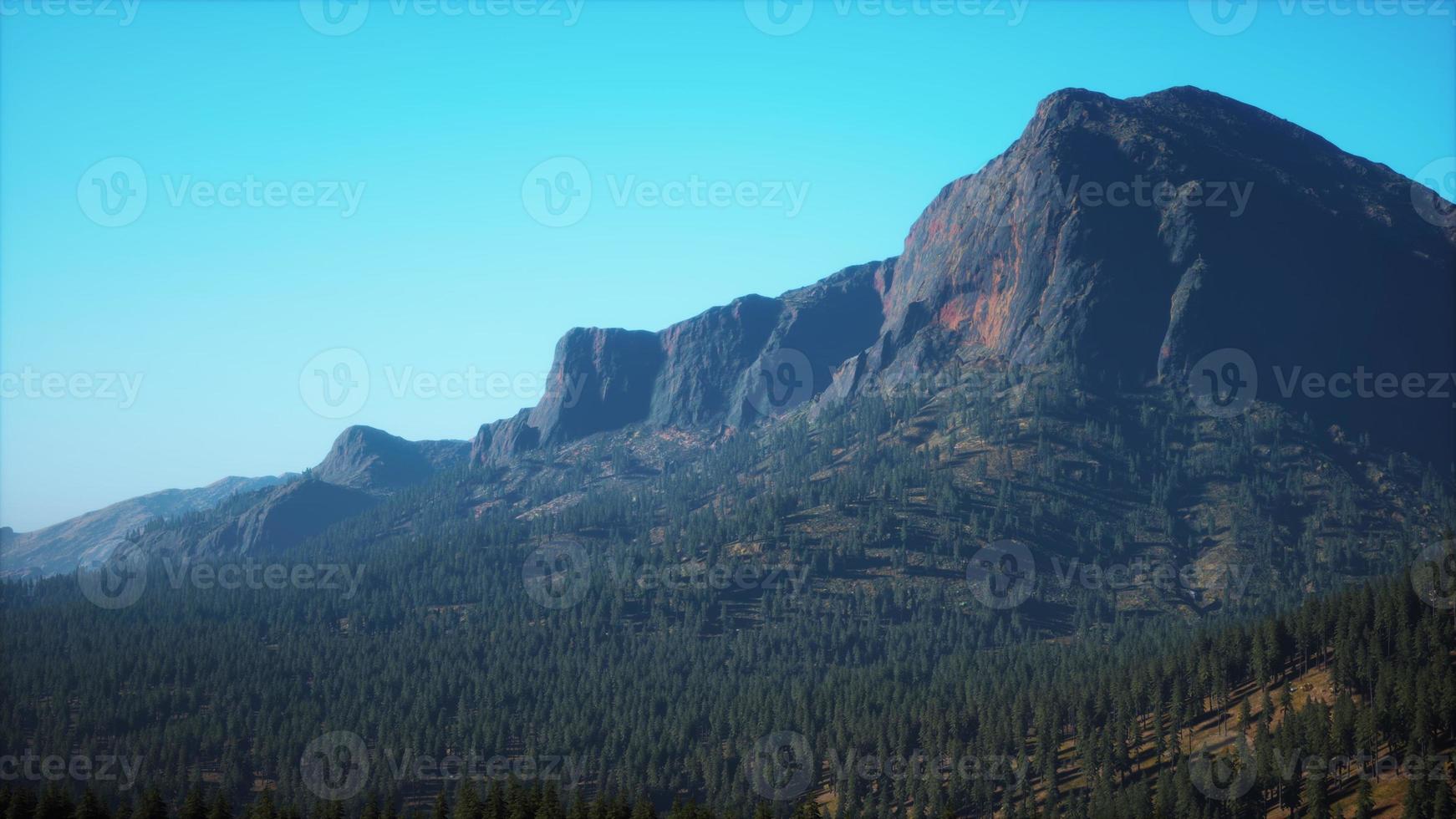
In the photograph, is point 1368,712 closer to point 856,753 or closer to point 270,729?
point 856,753

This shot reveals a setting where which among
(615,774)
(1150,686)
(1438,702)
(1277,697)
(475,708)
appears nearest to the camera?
(1438,702)

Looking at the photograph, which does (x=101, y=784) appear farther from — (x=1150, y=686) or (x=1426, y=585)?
(x=1426, y=585)

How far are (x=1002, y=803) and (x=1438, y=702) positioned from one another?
49.3 metres

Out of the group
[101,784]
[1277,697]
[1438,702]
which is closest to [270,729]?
[101,784]

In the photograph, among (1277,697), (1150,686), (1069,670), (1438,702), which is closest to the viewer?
(1438,702)

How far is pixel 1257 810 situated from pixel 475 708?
12376 centimetres

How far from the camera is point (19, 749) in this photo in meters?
184

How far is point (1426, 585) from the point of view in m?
147

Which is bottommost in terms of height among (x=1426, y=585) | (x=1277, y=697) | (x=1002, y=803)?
(x=1002, y=803)

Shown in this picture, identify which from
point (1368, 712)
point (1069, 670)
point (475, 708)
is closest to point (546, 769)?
point (475, 708)

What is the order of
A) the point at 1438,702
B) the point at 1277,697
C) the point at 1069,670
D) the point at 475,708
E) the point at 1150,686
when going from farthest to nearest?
the point at 475,708, the point at 1069,670, the point at 1150,686, the point at 1277,697, the point at 1438,702

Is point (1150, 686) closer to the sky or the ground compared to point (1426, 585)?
closer to the ground

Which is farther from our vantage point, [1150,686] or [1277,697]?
[1150,686]

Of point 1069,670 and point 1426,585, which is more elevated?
point 1426,585
